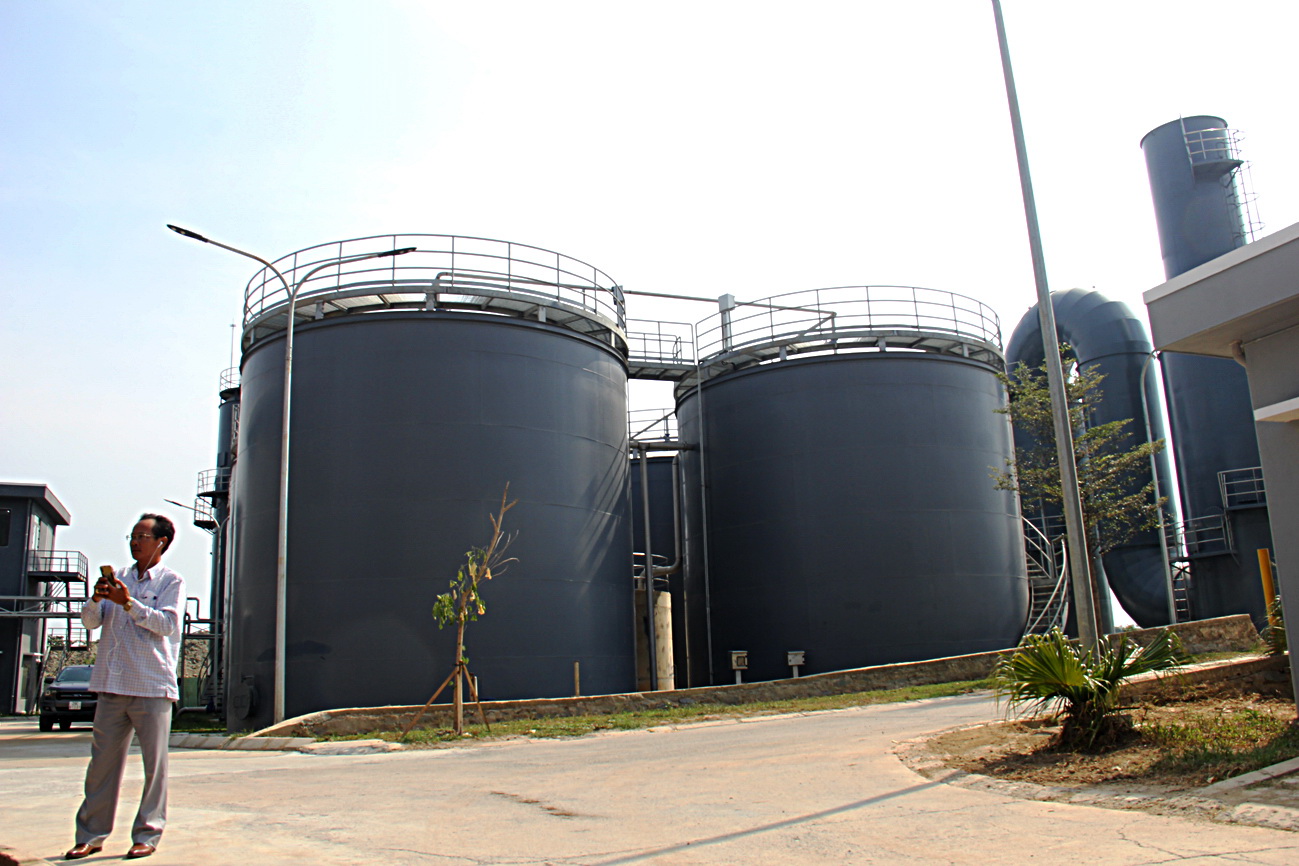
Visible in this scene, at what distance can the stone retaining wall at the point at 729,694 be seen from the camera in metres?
16.2

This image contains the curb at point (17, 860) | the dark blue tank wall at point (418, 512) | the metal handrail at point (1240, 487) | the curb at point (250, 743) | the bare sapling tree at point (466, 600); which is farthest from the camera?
the metal handrail at point (1240, 487)

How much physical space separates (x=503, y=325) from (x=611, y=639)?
282 inches

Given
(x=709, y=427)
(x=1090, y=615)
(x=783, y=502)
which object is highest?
(x=709, y=427)

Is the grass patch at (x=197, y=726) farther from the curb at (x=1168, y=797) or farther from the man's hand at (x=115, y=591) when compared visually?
the curb at (x=1168, y=797)

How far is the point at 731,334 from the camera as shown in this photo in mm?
28859

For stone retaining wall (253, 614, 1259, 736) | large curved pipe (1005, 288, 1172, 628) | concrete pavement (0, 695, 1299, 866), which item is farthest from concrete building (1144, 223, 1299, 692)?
large curved pipe (1005, 288, 1172, 628)

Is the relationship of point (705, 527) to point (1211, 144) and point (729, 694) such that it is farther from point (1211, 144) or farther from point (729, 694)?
point (1211, 144)

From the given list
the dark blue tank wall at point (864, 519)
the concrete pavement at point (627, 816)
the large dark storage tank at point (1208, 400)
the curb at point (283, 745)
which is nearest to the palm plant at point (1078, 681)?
the concrete pavement at point (627, 816)

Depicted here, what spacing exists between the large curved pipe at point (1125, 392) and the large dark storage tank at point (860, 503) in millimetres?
8223

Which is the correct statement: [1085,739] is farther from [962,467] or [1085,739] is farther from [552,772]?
[962,467]

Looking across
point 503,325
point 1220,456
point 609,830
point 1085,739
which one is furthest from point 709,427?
point 609,830

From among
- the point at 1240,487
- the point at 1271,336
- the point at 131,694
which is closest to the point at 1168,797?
the point at 1271,336

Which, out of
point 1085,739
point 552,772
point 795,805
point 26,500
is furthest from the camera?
point 26,500

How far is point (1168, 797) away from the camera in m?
6.65
